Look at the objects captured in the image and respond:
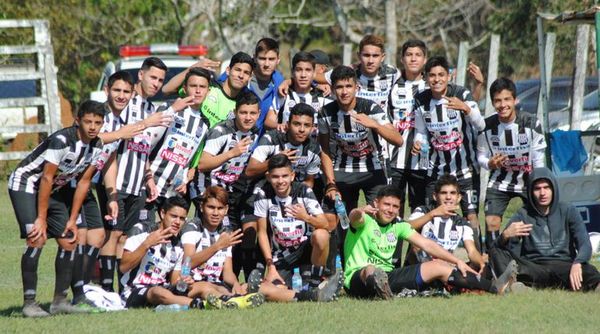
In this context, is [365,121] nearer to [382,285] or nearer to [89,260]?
[382,285]

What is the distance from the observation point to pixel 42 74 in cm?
2270

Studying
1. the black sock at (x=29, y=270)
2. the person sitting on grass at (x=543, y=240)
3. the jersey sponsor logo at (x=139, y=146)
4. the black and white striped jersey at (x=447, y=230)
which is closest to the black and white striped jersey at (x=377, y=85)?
the black and white striped jersey at (x=447, y=230)

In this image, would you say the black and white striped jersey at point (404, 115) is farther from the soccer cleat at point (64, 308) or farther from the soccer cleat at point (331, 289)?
the soccer cleat at point (64, 308)

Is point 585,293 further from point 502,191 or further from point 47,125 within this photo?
point 47,125

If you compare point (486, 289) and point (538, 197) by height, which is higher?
point (538, 197)

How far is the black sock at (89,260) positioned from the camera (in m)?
10.6

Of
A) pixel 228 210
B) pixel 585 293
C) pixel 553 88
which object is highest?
pixel 553 88

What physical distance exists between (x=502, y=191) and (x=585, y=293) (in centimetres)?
163

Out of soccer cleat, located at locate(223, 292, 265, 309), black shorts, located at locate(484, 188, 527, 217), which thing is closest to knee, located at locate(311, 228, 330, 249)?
soccer cleat, located at locate(223, 292, 265, 309)

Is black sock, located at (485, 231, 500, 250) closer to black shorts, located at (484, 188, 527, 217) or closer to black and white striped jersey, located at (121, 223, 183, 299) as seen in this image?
black shorts, located at (484, 188, 527, 217)

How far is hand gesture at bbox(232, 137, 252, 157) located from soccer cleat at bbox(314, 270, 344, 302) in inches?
59.6

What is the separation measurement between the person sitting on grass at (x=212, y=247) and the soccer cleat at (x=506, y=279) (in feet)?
7.17

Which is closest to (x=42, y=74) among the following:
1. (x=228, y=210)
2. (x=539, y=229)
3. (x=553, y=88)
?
(x=553, y=88)

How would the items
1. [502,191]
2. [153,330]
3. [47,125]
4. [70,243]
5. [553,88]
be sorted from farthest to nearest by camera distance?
[47,125] < [553,88] < [502,191] < [70,243] < [153,330]
